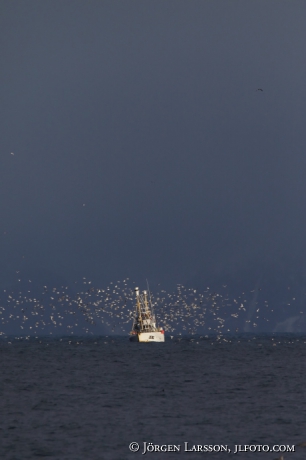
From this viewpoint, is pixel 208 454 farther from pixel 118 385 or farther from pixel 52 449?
pixel 118 385

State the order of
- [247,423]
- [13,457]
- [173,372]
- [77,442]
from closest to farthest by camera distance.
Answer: [13,457] < [77,442] < [247,423] < [173,372]

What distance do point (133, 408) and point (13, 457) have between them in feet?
65.9

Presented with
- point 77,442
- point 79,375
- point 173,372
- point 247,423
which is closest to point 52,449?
point 77,442

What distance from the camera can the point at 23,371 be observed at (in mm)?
107250

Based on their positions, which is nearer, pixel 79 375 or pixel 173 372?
pixel 79 375

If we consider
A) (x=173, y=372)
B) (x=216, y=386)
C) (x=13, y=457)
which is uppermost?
(x=173, y=372)

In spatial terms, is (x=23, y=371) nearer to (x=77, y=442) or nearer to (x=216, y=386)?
(x=216, y=386)

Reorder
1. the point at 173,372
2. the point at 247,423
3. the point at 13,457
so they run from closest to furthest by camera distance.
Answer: the point at 13,457, the point at 247,423, the point at 173,372

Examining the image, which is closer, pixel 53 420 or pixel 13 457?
pixel 13 457

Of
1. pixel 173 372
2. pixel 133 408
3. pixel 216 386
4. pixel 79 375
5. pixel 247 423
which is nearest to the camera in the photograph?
pixel 247 423

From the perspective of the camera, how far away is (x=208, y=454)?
48.6m

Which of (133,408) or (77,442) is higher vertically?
(133,408)

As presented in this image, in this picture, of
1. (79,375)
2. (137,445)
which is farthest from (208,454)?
(79,375)

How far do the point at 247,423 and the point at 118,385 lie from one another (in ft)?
98.1
